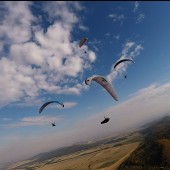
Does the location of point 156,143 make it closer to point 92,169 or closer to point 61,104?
point 92,169

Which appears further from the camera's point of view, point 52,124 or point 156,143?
point 156,143

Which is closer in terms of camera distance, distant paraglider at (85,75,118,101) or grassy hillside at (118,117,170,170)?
distant paraglider at (85,75,118,101)

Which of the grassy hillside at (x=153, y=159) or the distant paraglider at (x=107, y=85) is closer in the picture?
the distant paraglider at (x=107, y=85)

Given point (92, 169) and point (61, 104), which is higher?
point (92, 169)

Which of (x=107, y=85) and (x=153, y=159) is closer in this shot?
(x=107, y=85)

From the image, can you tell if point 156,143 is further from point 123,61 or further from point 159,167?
point 123,61

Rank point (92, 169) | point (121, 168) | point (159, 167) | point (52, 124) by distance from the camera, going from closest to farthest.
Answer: point (52, 124) < point (159, 167) < point (121, 168) < point (92, 169)

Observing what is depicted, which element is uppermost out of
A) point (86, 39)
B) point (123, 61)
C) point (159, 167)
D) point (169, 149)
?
point (86, 39)

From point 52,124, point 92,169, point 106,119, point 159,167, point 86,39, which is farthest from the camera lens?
point 92,169

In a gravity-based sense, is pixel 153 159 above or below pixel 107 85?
below

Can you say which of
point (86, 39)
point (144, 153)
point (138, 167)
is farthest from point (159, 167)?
point (86, 39)
